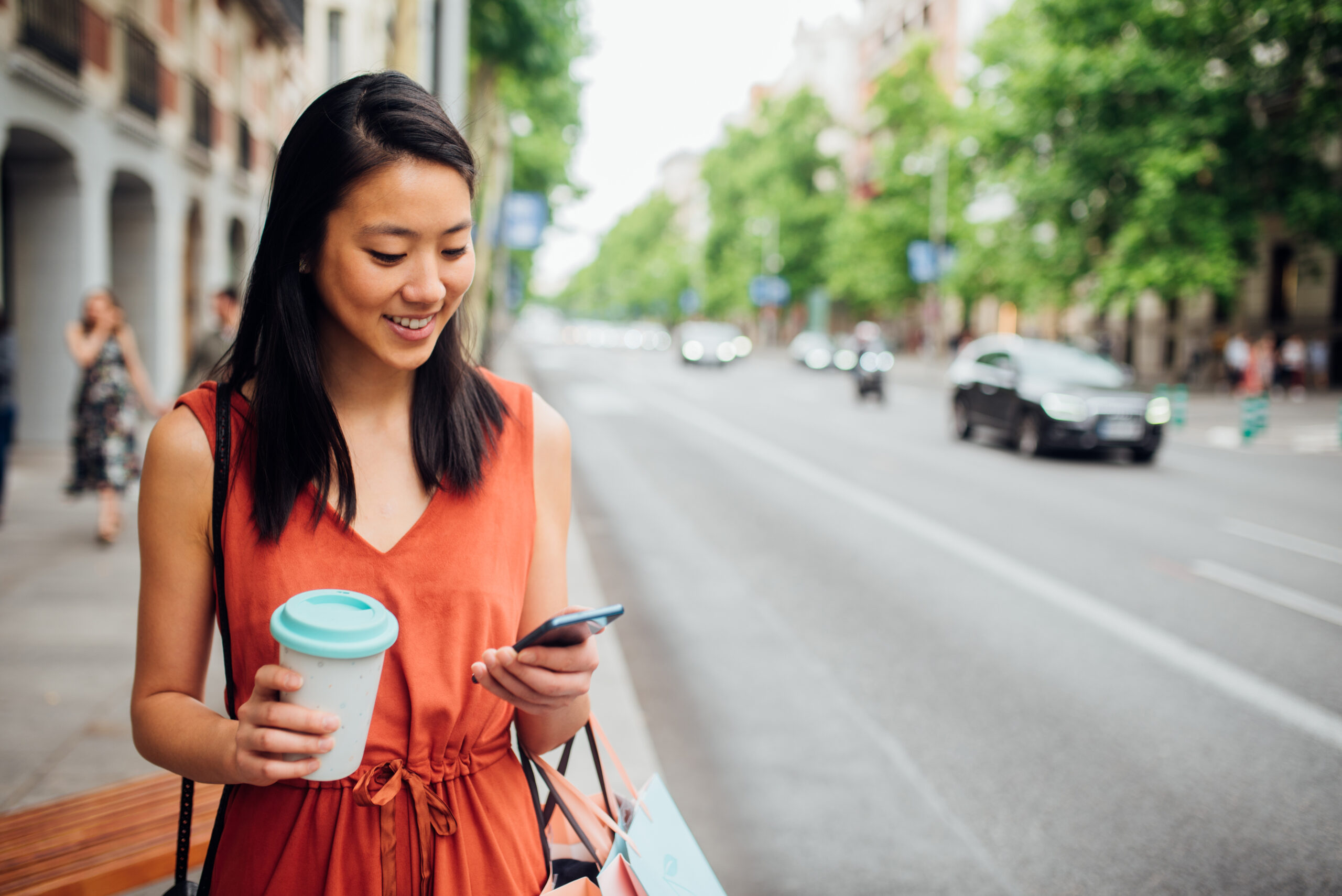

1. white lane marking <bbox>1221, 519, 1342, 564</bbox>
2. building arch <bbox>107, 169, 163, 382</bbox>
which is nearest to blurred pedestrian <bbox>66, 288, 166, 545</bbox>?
building arch <bbox>107, 169, 163, 382</bbox>

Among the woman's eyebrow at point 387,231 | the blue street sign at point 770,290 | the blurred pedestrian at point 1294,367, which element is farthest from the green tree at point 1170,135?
the blue street sign at point 770,290

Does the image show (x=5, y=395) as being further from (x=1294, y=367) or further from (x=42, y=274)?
(x=1294, y=367)

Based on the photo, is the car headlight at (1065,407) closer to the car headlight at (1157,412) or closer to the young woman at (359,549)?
the car headlight at (1157,412)

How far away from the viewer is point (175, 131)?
1562 centimetres

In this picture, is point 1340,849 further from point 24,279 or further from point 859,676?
point 24,279

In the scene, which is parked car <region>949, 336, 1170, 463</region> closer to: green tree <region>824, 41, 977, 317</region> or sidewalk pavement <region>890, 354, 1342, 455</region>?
sidewalk pavement <region>890, 354, 1342, 455</region>

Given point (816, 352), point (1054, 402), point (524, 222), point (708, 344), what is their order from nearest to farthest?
point (1054, 402) < point (524, 222) < point (708, 344) < point (816, 352)

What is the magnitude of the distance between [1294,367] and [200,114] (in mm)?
26896

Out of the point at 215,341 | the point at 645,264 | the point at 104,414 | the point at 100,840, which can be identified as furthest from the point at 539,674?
the point at 645,264

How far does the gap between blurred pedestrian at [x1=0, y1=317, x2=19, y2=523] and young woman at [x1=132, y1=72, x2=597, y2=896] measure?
800 centimetres

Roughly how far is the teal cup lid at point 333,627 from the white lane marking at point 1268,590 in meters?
7.00

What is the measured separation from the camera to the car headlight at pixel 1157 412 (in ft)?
46.1

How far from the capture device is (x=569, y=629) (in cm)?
138

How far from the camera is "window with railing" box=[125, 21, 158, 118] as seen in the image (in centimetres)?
1345
